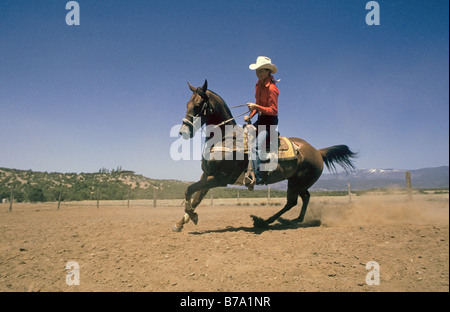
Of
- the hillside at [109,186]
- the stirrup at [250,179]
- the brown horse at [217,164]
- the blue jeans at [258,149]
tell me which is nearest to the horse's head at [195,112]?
the brown horse at [217,164]

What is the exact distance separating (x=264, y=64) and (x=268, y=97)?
71 cm

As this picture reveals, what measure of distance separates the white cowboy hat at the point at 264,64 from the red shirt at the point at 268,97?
7.6 inches

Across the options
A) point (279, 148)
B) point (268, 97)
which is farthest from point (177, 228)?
point (268, 97)

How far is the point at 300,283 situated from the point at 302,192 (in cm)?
461

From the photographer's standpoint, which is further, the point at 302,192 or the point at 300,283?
the point at 302,192

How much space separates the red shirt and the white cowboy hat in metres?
0.19

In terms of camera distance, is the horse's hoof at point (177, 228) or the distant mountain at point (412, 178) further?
the horse's hoof at point (177, 228)

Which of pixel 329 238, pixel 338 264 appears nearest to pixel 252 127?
pixel 329 238

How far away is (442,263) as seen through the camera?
2838 millimetres

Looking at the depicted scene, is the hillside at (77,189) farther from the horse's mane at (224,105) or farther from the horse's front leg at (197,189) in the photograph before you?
the horse's mane at (224,105)

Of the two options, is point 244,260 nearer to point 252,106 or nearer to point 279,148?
point 279,148

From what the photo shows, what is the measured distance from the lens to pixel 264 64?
5512 mm

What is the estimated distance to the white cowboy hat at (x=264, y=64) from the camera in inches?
219
